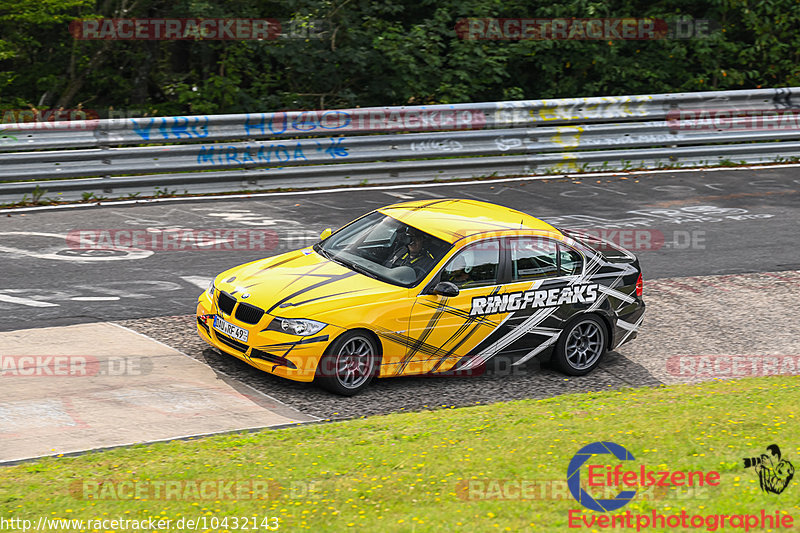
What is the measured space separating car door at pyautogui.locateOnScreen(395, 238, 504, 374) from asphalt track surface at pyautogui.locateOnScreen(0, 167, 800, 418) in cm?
31

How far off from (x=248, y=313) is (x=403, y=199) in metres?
7.35

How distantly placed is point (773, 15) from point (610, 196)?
839 cm

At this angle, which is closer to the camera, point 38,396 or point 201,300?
point 38,396

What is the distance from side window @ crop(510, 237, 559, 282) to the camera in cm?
929

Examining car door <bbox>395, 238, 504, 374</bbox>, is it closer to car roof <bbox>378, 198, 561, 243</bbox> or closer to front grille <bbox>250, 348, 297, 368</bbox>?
car roof <bbox>378, 198, 561, 243</bbox>

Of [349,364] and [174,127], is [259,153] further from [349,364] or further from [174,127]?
[349,364]

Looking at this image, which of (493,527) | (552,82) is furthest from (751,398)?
(552,82)

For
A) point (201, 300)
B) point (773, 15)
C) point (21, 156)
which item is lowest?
point (201, 300)

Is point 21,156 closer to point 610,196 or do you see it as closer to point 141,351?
point 141,351

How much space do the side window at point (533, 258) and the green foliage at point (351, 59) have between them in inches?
395

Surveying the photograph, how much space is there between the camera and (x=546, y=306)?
9.38 metres

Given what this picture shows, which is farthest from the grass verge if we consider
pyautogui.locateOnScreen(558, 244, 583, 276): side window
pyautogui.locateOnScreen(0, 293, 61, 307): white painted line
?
pyautogui.locateOnScreen(0, 293, 61, 307): white painted line

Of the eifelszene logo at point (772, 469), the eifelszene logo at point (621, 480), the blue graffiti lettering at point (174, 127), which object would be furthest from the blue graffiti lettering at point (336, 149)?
the eifelszene logo at point (772, 469)

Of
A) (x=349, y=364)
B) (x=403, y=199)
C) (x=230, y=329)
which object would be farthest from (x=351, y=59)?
(x=349, y=364)
